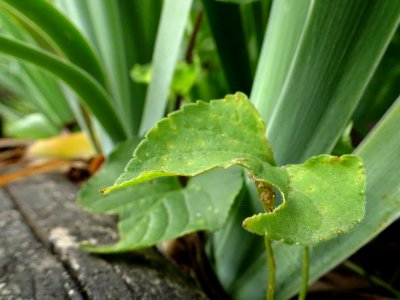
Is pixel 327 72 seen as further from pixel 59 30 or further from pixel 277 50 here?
pixel 59 30

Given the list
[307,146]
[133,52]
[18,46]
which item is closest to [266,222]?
[307,146]

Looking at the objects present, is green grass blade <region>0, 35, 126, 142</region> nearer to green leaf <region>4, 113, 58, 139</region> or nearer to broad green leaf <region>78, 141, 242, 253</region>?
broad green leaf <region>78, 141, 242, 253</region>

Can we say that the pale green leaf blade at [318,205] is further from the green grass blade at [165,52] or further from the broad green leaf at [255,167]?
the green grass blade at [165,52]

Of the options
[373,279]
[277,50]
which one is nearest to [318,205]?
[277,50]

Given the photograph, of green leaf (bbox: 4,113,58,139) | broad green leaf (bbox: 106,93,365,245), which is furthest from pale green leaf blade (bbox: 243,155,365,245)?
green leaf (bbox: 4,113,58,139)

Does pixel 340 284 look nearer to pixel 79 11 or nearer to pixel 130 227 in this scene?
pixel 130 227

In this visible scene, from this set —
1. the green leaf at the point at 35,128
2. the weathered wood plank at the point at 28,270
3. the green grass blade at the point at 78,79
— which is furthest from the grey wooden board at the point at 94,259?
the green leaf at the point at 35,128
